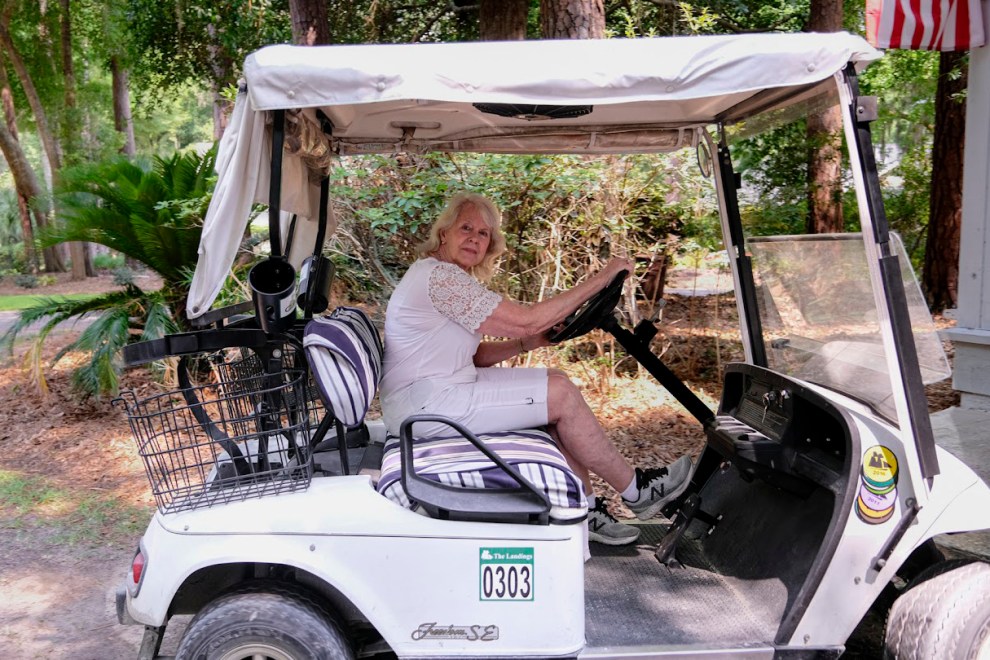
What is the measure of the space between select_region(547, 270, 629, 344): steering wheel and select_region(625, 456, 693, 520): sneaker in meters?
0.59

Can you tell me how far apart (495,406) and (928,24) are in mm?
4125

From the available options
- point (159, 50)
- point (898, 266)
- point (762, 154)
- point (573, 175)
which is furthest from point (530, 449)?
point (159, 50)

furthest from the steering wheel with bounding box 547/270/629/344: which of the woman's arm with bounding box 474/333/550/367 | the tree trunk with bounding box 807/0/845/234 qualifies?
the tree trunk with bounding box 807/0/845/234

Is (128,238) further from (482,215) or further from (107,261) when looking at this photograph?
(107,261)

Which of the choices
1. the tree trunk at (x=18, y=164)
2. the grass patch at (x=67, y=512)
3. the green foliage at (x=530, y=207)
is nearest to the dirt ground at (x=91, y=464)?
the grass patch at (x=67, y=512)

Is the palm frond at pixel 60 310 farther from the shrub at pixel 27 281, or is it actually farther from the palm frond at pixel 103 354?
the shrub at pixel 27 281

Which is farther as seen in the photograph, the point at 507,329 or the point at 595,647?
the point at 507,329

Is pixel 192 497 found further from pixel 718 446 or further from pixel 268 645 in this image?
pixel 718 446

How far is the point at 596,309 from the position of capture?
313 centimetres

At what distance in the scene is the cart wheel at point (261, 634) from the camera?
2.29m

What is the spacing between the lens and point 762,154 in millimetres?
4430

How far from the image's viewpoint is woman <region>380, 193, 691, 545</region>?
301 cm

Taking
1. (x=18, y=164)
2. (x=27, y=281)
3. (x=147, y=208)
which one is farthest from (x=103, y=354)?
(x=27, y=281)

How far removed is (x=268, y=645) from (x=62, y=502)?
3.32 m
